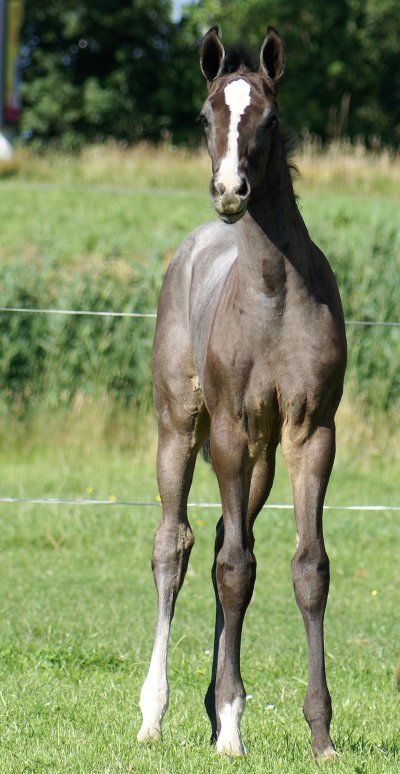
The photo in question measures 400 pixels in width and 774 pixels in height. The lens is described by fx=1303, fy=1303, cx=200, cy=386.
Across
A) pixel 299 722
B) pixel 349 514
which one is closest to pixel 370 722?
pixel 299 722

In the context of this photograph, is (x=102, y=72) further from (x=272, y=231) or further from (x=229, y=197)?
(x=229, y=197)

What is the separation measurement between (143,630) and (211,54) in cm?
408

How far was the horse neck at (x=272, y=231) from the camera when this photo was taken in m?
4.73

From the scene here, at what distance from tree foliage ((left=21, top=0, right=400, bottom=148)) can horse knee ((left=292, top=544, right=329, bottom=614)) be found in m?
37.1

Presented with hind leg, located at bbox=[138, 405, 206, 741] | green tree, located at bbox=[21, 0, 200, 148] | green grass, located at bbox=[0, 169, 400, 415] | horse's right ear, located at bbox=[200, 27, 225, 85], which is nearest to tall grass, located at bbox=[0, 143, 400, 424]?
green grass, located at bbox=[0, 169, 400, 415]

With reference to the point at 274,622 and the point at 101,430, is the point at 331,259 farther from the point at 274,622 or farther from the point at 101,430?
the point at 274,622

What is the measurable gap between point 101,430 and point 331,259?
317cm

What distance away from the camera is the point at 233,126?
4.42 metres

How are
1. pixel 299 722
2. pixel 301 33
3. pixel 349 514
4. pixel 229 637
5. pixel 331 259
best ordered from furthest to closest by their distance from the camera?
pixel 301 33
pixel 331 259
pixel 349 514
pixel 299 722
pixel 229 637

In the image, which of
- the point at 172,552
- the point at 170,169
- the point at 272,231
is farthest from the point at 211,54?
the point at 170,169

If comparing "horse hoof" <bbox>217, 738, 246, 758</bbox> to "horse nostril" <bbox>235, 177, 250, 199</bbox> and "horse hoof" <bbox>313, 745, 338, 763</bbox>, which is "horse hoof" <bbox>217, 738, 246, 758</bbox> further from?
"horse nostril" <bbox>235, 177, 250, 199</bbox>

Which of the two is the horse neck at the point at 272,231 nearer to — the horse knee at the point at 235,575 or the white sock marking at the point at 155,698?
the horse knee at the point at 235,575

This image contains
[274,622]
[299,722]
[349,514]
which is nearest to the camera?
[299,722]

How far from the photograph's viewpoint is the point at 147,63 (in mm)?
42500
